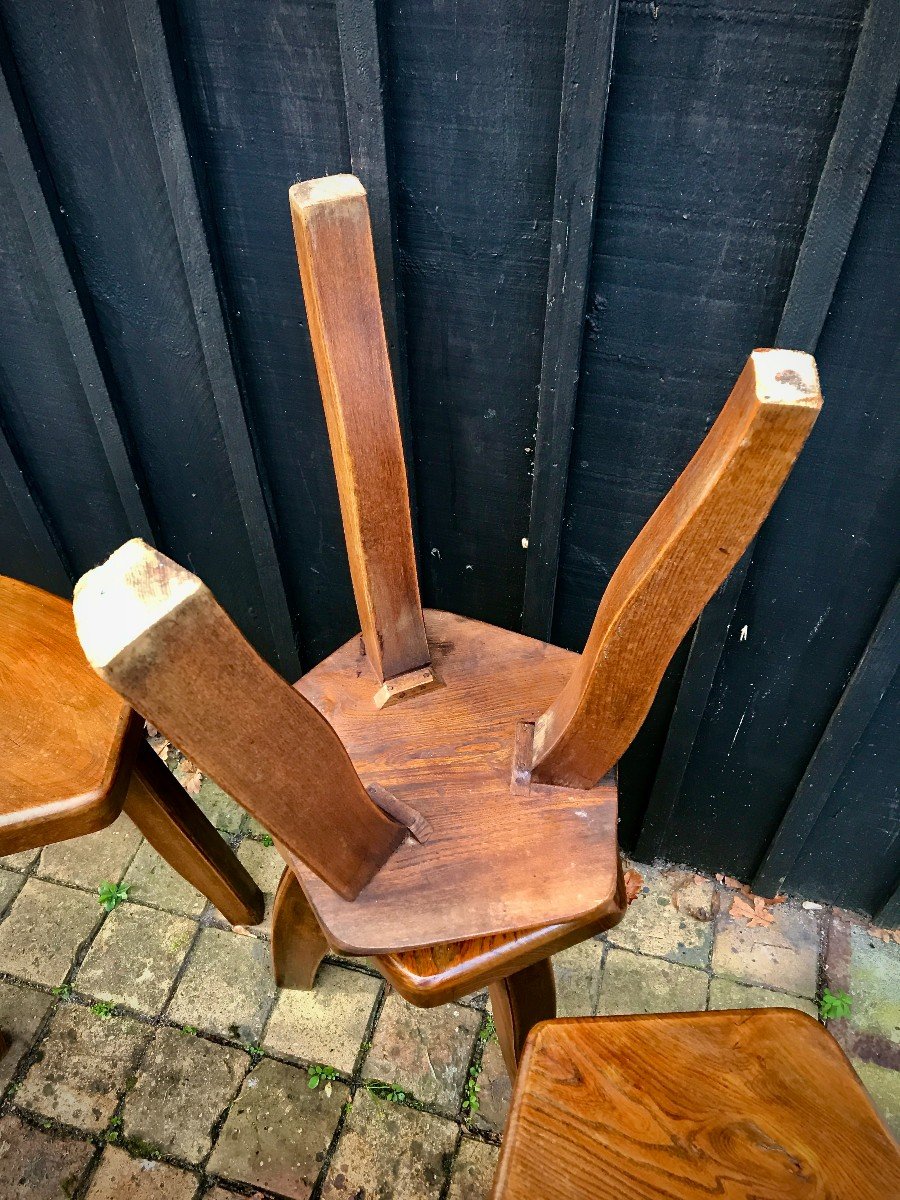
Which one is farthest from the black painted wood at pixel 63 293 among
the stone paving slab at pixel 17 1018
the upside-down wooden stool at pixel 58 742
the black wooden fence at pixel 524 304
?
the stone paving slab at pixel 17 1018

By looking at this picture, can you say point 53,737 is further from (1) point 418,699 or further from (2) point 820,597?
(2) point 820,597

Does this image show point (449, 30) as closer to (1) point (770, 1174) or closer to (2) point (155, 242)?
(2) point (155, 242)

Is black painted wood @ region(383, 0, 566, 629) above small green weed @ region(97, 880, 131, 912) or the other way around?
above

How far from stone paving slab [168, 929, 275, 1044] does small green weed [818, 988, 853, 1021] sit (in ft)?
5.53

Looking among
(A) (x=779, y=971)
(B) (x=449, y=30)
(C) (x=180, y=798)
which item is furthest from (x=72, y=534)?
(A) (x=779, y=971)

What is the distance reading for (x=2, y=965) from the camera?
2.52 metres

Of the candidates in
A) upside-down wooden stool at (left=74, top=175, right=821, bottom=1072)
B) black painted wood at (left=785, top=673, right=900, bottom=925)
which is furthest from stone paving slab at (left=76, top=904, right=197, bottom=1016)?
black painted wood at (left=785, top=673, right=900, bottom=925)

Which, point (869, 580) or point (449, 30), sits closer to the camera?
point (449, 30)

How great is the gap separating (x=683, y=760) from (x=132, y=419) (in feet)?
6.30

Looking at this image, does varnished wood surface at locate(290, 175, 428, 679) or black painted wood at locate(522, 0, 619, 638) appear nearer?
varnished wood surface at locate(290, 175, 428, 679)

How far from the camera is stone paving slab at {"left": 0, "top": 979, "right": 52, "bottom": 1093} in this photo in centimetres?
232

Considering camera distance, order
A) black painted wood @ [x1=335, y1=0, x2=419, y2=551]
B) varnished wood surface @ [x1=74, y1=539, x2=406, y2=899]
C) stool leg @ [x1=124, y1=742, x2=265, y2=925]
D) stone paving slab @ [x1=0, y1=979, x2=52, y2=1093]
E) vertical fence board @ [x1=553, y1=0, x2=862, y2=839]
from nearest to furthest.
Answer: varnished wood surface @ [x1=74, y1=539, x2=406, y2=899], vertical fence board @ [x1=553, y1=0, x2=862, y2=839], black painted wood @ [x1=335, y1=0, x2=419, y2=551], stool leg @ [x1=124, y1=742, x2=265, y2=925], stone paving slab @ [x1=0, y1=979, x2=52, y2=1093]

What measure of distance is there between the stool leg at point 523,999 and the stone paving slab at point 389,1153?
19.6 inches

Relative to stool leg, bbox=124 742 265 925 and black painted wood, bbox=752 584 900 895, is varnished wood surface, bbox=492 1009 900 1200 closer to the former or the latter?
black painted wood, bbox=752 584 900 895
